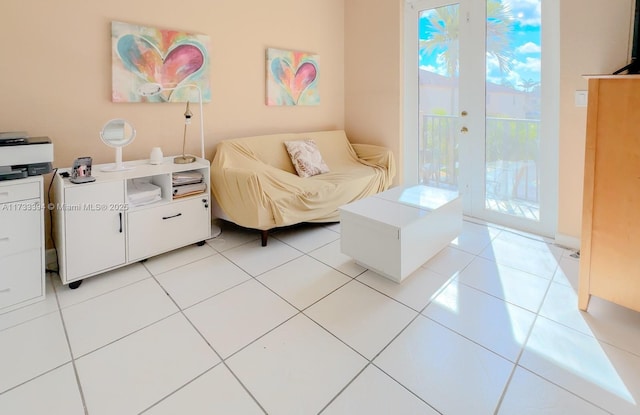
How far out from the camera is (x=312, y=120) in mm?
4043

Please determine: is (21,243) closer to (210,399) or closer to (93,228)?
(93,228)

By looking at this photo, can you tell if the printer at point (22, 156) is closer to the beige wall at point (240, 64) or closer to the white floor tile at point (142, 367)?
the beige wall at point (240, 64)

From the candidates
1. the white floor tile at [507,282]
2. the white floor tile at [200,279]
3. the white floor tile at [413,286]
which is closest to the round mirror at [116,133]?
the white floor tile at [200,279]

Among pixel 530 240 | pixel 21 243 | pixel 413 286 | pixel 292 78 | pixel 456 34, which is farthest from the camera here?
pixel 292 78

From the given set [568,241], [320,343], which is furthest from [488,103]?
[320,343]

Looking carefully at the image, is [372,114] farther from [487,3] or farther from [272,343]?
[272,343]

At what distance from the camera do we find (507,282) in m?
2.17

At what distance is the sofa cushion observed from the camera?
11.0 feet

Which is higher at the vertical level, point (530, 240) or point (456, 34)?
point (456, 34)

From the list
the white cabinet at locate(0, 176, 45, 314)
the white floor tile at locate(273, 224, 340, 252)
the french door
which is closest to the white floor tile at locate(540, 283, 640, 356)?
the french door

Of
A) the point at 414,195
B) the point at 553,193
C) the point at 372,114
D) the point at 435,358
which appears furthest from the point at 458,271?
the point at 372,114

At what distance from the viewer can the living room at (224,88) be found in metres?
1.54

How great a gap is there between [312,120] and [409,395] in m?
3.28

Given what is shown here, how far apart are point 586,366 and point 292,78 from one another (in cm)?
340
